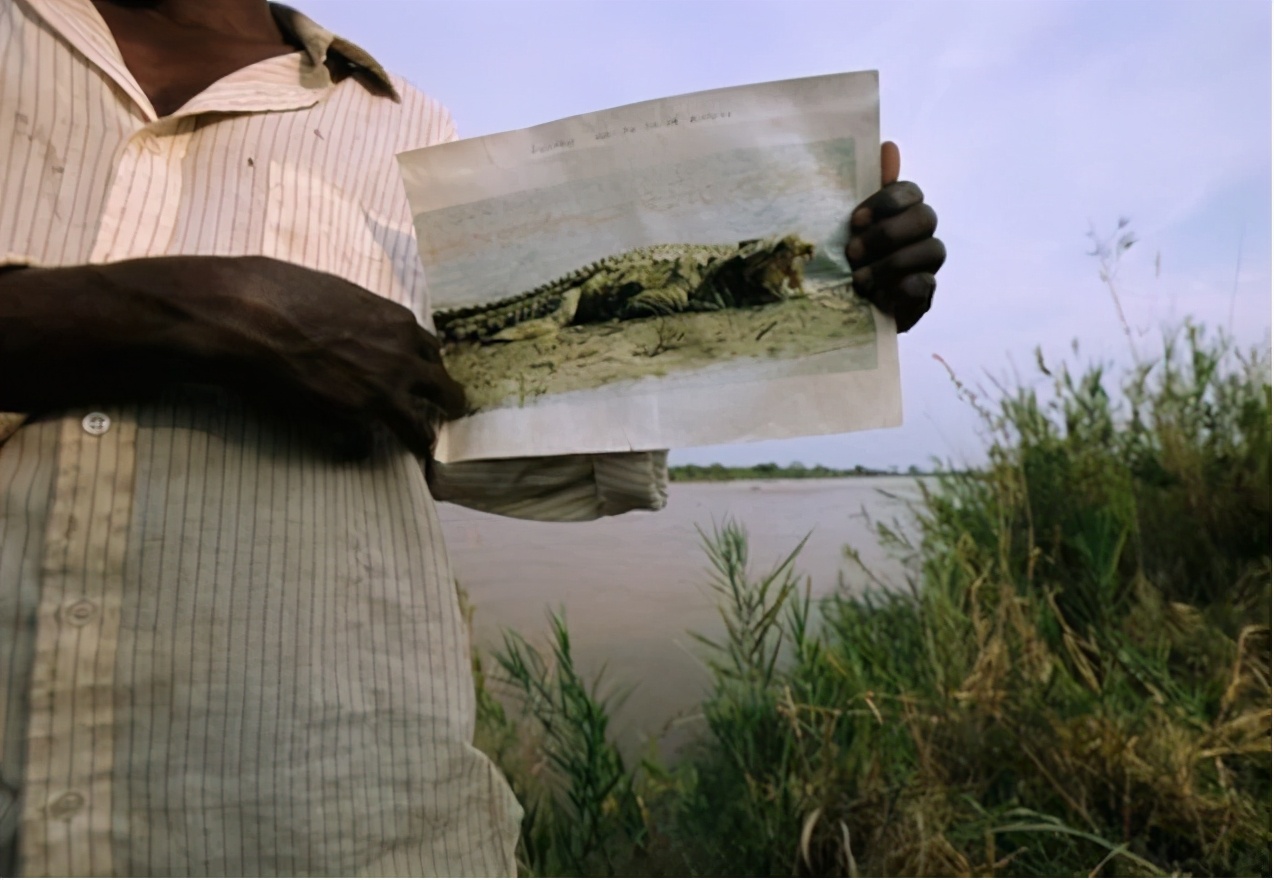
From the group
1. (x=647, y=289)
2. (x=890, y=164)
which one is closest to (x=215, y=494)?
(x=647, y=289)

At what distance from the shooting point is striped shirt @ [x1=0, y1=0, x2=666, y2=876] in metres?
0.70

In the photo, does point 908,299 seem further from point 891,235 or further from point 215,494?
point 215,494

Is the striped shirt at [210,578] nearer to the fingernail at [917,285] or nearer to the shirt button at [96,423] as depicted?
the shirt button at [96,423]

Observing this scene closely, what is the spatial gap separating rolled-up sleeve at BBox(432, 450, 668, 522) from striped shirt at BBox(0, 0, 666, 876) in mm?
31

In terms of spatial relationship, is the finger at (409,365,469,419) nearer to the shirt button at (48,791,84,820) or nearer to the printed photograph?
the printed photograph

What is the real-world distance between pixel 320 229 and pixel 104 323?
23cm

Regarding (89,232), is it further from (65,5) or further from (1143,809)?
(1143,809)

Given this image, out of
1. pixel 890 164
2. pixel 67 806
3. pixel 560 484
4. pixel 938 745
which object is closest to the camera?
pixel 67 806

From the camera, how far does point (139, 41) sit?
0.94 m

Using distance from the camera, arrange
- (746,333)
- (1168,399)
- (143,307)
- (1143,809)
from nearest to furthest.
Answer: (143,307) → (746,333) → (1143,809) → (1168,399)

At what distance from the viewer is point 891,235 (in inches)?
30.0

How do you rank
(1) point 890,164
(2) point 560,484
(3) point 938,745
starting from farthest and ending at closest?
(3) point 938,745
(2) point 560,484
(1) point 890,164

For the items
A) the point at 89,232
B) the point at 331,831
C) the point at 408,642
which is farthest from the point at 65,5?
the point at 331,831

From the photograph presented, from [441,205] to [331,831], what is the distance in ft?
1.82
